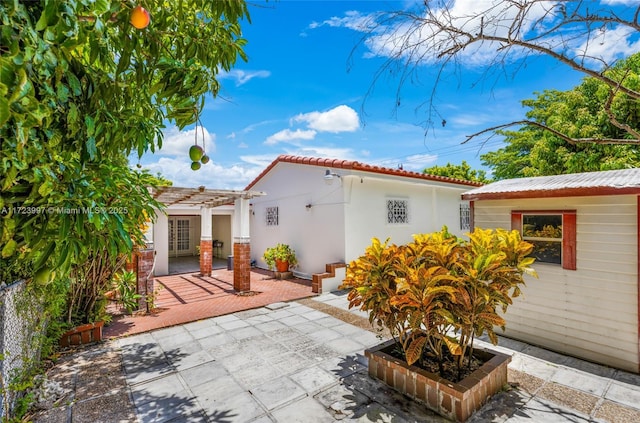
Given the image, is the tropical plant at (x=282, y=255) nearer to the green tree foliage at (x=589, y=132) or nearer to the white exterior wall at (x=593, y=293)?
the white exterior wall at (x=593, y=293)

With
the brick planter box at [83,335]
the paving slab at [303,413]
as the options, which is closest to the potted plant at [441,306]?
the paving slab at [303,413]

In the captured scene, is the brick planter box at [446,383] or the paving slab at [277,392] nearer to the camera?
the brick planter box at [446,383]

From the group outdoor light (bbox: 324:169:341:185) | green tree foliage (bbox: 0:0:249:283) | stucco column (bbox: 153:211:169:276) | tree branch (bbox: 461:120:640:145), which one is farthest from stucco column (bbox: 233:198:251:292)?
tree branch (bbox: 461:120:640:145)

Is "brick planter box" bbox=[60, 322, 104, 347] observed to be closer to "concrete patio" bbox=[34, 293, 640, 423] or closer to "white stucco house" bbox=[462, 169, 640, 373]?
"concrete patio" bbox=[34, 293, 640, 423]

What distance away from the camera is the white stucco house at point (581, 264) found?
451 centimetres

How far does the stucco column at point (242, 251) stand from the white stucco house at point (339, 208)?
142 cm

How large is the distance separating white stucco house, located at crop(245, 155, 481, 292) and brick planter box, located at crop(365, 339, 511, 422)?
5.20 metres

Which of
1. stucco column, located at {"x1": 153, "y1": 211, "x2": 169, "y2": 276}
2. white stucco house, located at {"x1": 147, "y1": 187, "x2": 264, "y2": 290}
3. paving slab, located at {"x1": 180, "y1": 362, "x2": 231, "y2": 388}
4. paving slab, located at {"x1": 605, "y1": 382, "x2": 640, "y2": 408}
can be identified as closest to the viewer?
paving slab, located at {"x1": 605, "y1": 382, "x2": 640, "y2": 408}

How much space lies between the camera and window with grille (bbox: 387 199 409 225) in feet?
38.1

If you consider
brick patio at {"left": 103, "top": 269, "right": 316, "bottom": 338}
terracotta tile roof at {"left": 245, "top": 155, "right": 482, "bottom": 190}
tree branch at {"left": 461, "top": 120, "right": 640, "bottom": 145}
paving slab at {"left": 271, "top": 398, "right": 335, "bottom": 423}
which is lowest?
brick patio at {"left": 103, "top": 269, "right": 316, "bottom": 338}

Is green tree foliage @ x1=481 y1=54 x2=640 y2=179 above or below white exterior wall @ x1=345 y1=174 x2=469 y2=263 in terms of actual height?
above

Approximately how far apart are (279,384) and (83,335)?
4167 mm

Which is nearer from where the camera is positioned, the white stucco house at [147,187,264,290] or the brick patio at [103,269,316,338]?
the brick patio at [103,269,316,338]

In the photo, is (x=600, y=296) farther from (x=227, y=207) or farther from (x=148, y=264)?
(x=227, y=207)
